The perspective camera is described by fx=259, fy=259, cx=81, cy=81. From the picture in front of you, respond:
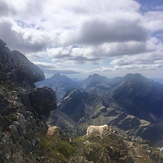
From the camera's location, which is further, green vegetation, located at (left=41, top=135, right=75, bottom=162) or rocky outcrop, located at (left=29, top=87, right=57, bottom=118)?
rocky outcrop, located at (left=29, top=87, right=57, bottom=118)

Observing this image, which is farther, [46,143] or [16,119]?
[46,143]

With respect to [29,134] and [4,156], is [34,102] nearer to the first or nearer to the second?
[29,134]

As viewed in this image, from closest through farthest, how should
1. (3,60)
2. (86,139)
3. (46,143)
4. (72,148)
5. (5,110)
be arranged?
(5,110) → (46,143) → (72,148) → (86,139) → (3,60)

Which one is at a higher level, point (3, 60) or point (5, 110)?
point (3, 60)

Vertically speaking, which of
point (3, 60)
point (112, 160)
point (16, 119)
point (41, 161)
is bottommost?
point (112, 160)

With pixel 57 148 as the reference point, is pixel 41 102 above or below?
above

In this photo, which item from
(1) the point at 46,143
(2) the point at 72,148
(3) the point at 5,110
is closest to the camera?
(3) the point at 5,110

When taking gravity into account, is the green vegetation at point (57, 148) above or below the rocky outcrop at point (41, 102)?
below

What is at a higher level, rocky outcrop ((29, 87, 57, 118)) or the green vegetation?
rocky outcrop ((29, 87, 57, 118))

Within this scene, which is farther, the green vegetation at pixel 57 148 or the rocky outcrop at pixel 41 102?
the rocky outcrop at pixel 41 102

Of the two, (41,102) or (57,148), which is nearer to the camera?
(57,148)

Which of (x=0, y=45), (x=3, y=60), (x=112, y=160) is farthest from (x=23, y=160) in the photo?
(x=0, y=45)

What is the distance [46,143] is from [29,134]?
11.1 m

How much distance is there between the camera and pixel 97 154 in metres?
117
